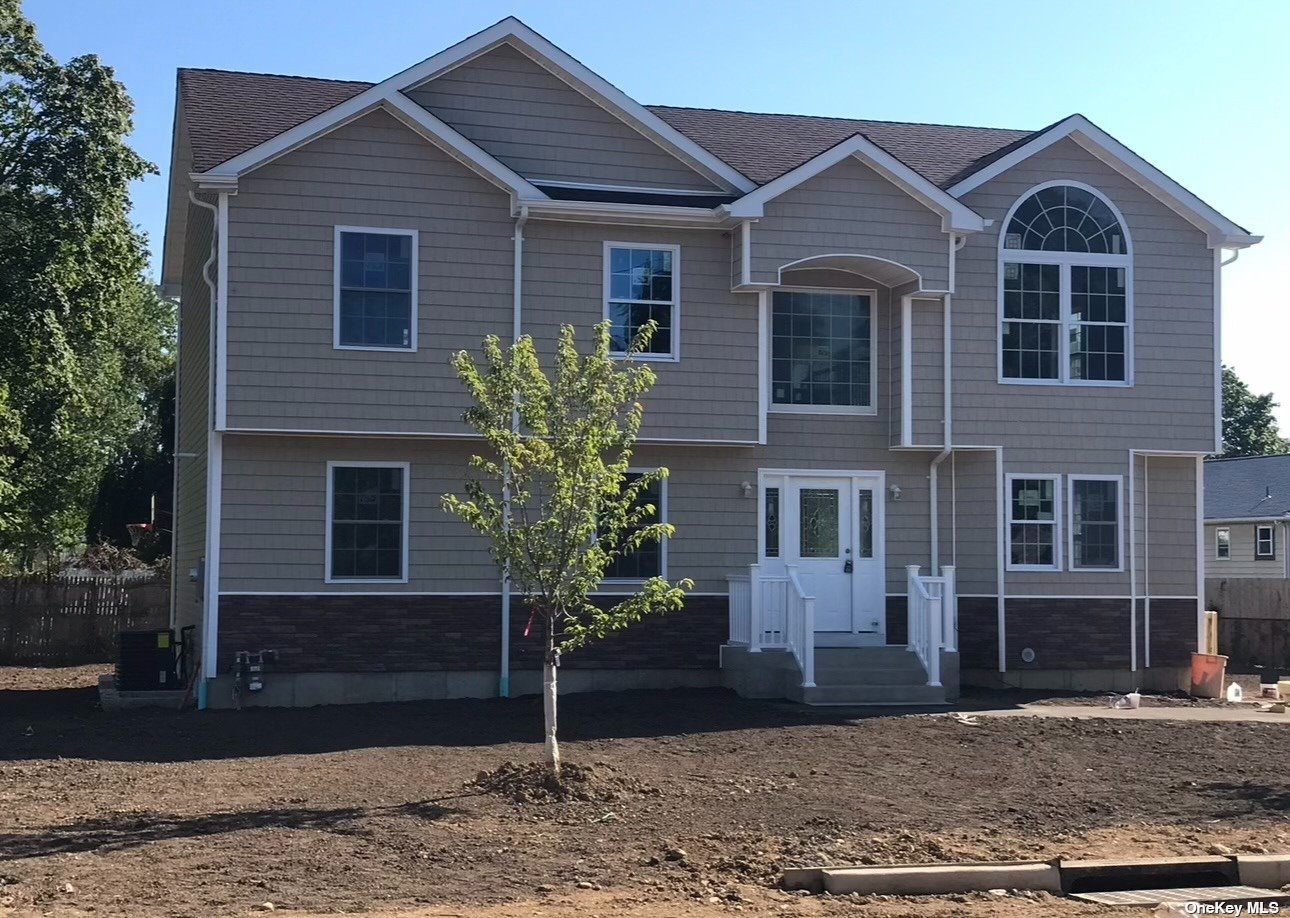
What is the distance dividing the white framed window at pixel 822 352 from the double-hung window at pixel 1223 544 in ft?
82.5

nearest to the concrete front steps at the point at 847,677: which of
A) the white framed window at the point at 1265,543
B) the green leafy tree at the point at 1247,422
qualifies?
the white framed window at the point at 1265,543

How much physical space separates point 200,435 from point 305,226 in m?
3.98

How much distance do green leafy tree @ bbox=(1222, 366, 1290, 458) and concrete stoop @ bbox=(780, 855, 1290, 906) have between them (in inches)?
2527

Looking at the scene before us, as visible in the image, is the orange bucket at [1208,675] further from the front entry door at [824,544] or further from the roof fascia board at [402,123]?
the roof fascia board at [402,123]

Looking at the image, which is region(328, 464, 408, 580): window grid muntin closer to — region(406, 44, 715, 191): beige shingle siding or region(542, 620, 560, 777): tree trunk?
region(406, 44, 715, 191): beige shingle siding

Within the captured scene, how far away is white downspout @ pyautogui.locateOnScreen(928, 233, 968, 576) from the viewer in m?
19.2

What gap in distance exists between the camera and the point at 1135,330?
20016mm

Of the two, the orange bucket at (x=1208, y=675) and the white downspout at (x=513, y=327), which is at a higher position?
the white downspout at (x=513, y=327)

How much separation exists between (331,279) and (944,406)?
26.5 feet

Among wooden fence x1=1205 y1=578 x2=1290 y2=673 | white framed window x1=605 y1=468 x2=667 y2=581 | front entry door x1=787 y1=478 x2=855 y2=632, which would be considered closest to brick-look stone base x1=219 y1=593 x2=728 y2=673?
white framed window x1=605 y1=468 x2=667 y2=581

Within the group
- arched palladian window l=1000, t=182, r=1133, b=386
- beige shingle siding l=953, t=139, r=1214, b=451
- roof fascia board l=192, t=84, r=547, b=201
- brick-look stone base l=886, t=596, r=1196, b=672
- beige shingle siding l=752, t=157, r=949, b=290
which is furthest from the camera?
arched palladian window l=1000, t=182, r=1133, b=386

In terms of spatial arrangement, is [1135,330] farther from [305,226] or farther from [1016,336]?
[305,226]

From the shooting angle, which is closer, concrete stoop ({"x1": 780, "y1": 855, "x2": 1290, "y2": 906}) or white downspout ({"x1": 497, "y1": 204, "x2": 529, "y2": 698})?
concrete stoop ({"x1": 780, "y1": 855, "x2": 1290, "y2": 906})

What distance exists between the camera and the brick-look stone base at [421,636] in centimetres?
1736
